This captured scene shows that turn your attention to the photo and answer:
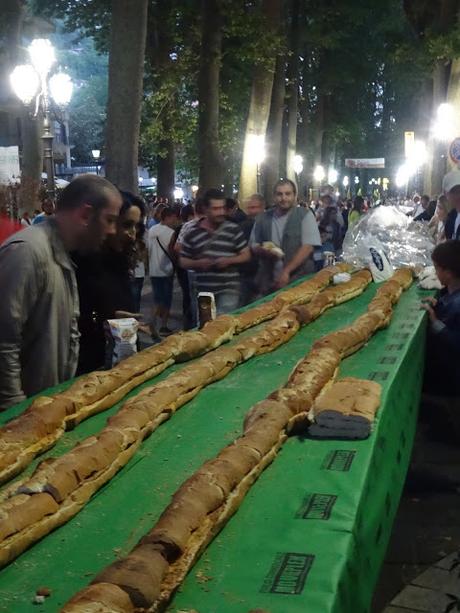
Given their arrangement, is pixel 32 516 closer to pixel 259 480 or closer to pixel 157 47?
pixel 259 480

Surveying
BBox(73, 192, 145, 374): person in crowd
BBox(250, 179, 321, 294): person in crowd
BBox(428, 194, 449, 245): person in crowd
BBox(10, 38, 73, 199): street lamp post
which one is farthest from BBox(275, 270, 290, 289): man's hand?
BBox(10, 38, 73, 199): street lamp post

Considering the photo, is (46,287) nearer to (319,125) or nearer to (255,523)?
(255,523)

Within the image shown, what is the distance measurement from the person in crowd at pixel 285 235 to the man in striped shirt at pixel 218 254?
1.82 feet

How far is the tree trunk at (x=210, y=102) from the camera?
63.0 feet

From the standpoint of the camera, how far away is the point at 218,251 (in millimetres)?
8234

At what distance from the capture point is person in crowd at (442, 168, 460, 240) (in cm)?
982

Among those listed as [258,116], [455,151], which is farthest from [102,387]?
[258,116]

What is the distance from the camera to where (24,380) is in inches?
166

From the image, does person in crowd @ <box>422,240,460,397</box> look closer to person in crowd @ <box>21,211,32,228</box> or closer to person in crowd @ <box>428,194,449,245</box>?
person in crowd @ <box>428,194,449,245</box>

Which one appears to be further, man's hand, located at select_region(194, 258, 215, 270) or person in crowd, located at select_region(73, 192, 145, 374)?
man's hand, located at select_region(194, 258, 215, 270)

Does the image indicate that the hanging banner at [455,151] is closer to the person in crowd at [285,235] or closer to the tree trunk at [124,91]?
the tree trunk at [124,91]

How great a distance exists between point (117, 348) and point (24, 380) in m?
0.59

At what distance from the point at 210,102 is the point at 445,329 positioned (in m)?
13.6

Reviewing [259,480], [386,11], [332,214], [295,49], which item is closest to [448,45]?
[332,214]
